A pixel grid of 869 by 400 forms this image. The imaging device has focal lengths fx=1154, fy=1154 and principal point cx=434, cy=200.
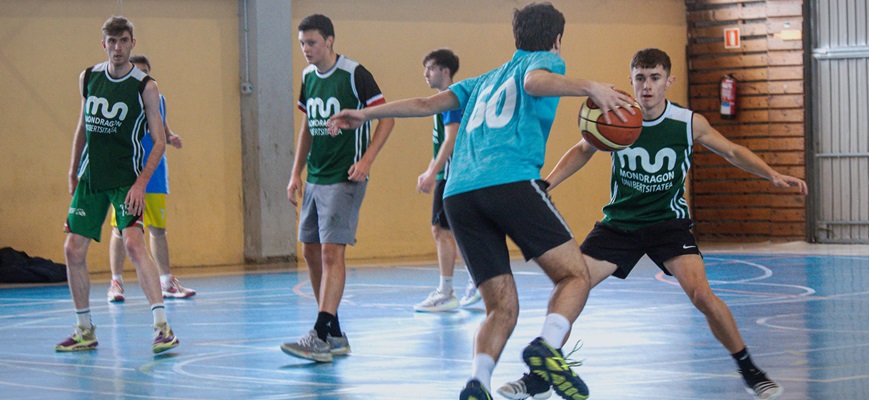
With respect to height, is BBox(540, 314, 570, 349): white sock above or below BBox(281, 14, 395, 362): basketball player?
below

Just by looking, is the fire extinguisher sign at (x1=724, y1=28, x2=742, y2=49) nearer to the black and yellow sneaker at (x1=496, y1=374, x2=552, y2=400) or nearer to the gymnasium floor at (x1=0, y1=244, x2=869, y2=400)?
the gymnasium floor at (x1=0, y1=244, x2=869, y2=400)

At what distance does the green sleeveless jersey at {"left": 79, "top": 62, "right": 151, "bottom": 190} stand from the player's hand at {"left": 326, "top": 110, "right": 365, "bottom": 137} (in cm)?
230

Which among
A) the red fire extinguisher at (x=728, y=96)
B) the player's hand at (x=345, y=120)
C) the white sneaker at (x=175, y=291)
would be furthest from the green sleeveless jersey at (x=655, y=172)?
the red fire extinguisher at (x=728, y=96)

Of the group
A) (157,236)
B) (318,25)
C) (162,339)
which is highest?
(318,25)

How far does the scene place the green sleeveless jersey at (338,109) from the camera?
6723 mm

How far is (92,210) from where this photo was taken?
22.8 feet

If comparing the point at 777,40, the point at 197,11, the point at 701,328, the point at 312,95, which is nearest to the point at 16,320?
the point at 312,95

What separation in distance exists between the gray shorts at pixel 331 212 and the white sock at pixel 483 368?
209 centimetres

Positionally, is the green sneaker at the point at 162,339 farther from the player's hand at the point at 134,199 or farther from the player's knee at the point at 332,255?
the player's knee at the point at 332,255

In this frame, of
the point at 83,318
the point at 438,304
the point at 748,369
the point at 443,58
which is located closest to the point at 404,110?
the point at 748,369

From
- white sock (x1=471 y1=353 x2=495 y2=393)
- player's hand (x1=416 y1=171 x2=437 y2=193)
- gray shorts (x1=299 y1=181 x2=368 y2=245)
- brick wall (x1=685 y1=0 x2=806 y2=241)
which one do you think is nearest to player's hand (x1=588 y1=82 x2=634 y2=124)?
white sock (x1=471 y1=353 x2=495 y2=393)

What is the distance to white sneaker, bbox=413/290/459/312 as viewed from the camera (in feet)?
29.1

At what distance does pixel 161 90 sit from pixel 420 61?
10.9 ft

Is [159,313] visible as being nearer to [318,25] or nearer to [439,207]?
[318,25]
